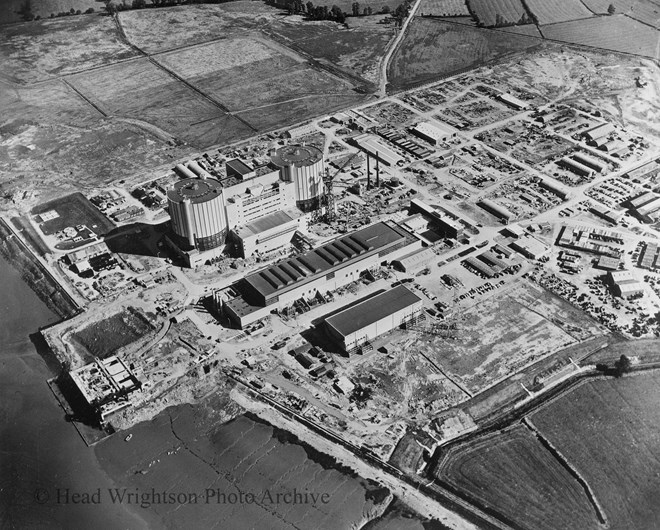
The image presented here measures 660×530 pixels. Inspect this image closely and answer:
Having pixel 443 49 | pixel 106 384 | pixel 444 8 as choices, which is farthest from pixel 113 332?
pixel 444 8

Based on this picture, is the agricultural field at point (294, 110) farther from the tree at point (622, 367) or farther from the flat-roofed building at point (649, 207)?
the tree at point (622, 367)

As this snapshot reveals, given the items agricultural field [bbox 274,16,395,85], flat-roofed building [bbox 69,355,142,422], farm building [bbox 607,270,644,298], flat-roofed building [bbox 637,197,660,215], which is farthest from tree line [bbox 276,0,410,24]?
flat-roofed building [bbox 69,355,142,422]

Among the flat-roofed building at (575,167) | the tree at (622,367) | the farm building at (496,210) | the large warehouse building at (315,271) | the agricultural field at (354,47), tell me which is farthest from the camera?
the agricultural field at (354,47)

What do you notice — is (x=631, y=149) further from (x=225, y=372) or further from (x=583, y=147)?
(x=225, y=372)

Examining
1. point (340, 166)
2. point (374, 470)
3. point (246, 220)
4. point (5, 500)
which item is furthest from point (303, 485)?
point (340, 166)

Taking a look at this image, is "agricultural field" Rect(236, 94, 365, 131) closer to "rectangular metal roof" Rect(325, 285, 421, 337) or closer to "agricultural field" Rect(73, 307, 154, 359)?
"agricultural field" Rect(73, 307, 154, 359)

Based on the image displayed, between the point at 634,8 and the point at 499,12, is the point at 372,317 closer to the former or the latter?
the point at 499,12

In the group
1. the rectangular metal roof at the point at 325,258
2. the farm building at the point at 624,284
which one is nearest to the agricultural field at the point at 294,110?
the rectangular metal roof at the point at 325,258
